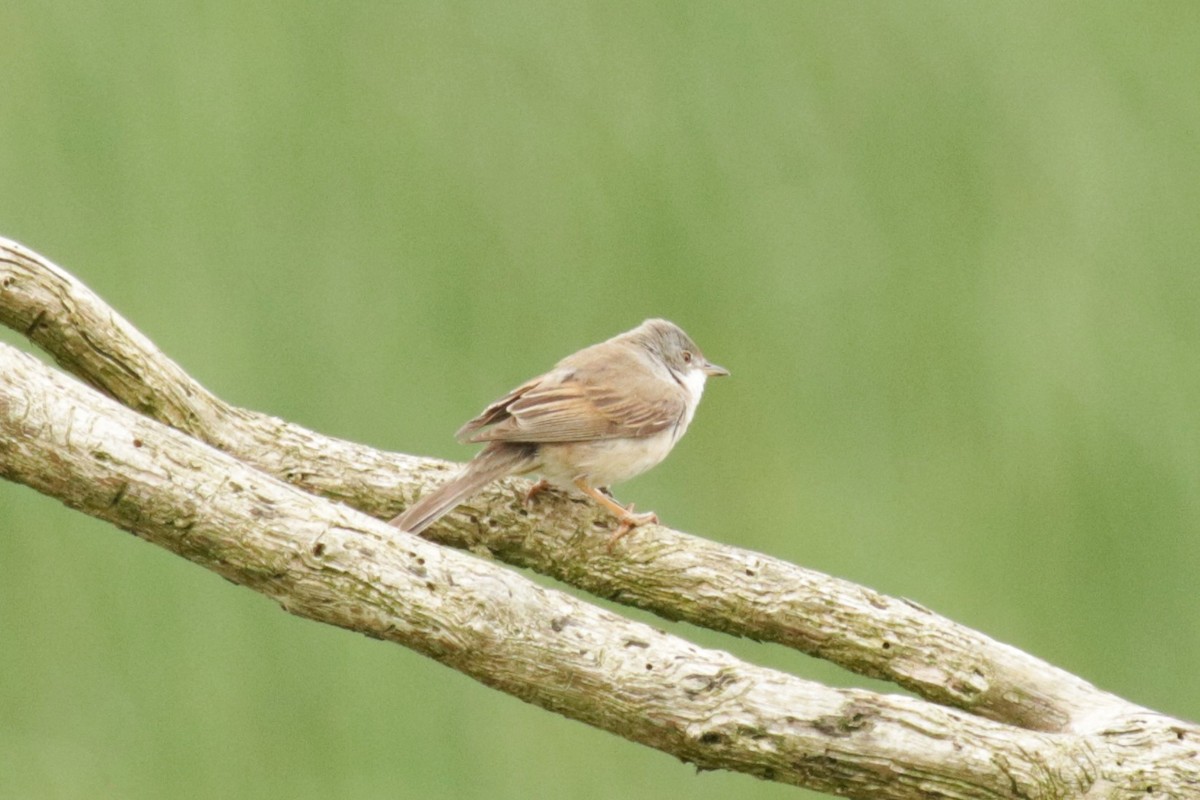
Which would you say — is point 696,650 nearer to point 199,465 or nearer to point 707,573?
point 707,573

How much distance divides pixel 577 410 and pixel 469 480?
75 centimetres

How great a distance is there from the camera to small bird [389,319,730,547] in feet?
15.7

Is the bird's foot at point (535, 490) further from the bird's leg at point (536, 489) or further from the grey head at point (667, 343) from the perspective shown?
the grey head at point (667, 343)

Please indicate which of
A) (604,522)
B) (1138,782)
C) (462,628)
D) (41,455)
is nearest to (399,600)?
(462,628)

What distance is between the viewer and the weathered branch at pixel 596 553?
4285 mm

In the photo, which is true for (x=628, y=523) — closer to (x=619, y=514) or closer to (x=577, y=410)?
(x=619, y=514)

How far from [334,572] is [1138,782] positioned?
6.95 feet

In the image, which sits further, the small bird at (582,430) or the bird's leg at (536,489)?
the bird's leg at (536,489)

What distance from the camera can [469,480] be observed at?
15.4ft

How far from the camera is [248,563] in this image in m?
3.71

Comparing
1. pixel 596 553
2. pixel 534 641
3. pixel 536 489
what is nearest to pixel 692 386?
pixel 536 489

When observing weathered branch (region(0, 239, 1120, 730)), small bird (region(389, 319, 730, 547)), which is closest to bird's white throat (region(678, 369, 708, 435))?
small bird (region(389, 319, 730, 547))

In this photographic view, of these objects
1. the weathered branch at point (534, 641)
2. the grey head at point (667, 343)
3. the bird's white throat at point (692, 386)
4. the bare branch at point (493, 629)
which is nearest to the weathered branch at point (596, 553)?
the weathered branch at point (534, 641)

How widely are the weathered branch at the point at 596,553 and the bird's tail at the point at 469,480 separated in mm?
112
